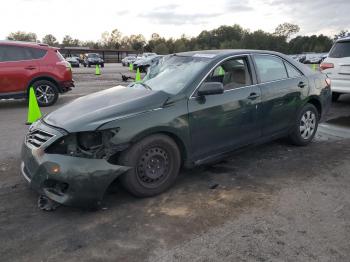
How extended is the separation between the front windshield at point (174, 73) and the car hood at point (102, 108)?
0.71 ft

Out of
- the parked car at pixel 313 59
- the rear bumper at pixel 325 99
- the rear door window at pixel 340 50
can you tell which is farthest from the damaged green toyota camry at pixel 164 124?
the parked car at pixel 313 59

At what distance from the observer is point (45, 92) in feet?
34.4

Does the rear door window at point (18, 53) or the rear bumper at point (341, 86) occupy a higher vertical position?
the rear door window at point (18, 53)

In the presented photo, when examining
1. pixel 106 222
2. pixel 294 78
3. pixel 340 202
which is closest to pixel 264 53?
pixel 294 78

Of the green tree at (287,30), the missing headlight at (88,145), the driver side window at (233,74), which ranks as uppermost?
the green tree at (287,30)

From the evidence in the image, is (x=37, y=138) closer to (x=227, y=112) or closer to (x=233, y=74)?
(x=227, y=112)

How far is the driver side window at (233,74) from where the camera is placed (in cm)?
488

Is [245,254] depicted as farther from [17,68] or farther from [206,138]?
[17,68]

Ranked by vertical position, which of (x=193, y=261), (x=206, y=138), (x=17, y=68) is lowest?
(x=193, y=261)

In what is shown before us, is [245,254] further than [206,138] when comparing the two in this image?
No

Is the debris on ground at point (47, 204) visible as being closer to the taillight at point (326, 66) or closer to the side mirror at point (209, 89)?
the side mirror at point (209, 89)

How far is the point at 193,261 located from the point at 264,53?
141 inches

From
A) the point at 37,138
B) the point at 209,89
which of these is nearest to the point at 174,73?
the point at 209,89

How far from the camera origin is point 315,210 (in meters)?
3.83
